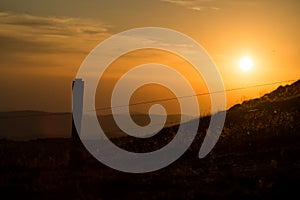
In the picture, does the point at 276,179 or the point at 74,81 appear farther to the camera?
the point at 74,81

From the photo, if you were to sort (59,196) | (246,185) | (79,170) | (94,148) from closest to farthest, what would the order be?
(59,196), (246,185), (79,170), (94,148)

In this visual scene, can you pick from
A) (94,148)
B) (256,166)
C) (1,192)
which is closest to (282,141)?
(256,166)

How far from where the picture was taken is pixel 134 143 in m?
23.2

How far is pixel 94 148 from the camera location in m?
21.1

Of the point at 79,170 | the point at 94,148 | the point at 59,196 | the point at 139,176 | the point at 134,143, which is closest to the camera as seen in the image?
the point at 59,196

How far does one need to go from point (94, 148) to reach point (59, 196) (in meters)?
8.62

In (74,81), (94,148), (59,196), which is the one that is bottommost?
(59,196)

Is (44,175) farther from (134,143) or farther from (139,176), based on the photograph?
(134,143)

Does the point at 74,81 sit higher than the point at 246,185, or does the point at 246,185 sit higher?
the point at 74,81

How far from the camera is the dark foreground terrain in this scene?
12758 millimetres

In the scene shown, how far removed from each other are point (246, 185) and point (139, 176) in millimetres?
3279

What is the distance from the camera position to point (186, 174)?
15477mm

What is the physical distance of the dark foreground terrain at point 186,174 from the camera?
12.8 meters

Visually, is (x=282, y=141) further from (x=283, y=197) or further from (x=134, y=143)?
(x=283, y=197)
